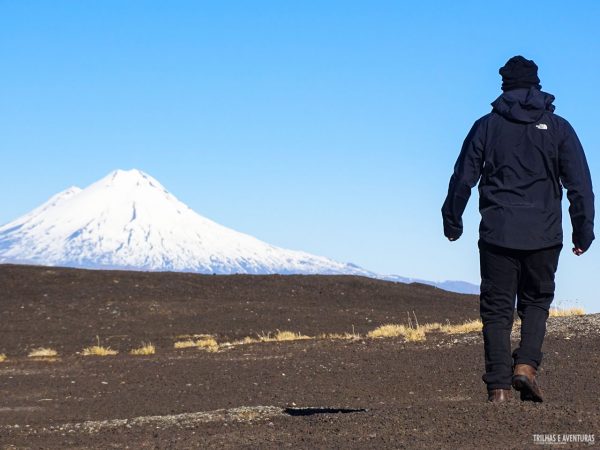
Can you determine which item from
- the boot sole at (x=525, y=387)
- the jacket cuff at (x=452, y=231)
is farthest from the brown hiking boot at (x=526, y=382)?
the jacket cuff at (x=452, y=231)

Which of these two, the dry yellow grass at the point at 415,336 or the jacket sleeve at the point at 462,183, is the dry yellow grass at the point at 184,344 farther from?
the jacket sleeve at the point at 462,183

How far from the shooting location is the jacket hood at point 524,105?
7914 mm

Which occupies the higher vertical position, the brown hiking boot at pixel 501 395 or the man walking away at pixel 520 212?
the man walking away at pixel 520 212

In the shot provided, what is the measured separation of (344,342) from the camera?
19.1 meters

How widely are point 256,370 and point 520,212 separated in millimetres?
8734

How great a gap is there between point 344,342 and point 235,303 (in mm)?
13792

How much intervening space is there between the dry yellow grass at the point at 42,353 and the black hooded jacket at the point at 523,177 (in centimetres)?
1630

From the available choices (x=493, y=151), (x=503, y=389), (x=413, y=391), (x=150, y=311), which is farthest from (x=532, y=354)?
(x=150, y=311)

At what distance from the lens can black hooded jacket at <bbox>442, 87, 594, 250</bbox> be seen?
7691 mm

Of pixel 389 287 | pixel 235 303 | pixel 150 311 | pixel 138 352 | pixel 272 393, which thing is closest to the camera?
pixel 272 393

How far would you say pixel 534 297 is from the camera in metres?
7.93

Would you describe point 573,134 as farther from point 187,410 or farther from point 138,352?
point 138,352

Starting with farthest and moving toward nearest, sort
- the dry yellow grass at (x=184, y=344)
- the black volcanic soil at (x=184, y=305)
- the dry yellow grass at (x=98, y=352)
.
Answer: the black volcanic soil at (x=184, y=305), the dry yellow grass at (x=184, y=344), the dry yellow grass at (x=98, y=352)

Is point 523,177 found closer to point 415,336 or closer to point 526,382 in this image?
point 526,382
